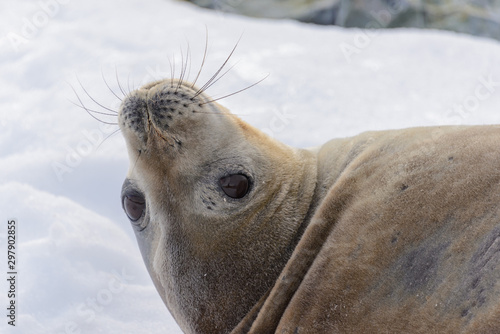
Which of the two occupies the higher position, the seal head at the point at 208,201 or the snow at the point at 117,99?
the seal head at the point at 208,201

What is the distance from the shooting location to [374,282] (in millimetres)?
2363

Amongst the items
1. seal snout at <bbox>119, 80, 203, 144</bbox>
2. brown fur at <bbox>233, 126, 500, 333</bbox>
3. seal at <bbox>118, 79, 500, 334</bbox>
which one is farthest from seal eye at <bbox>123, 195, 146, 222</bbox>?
brown fur at <bbox>233, 126, 500, 333</bbox>

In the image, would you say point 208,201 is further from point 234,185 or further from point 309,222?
point 309,222

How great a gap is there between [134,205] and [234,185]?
1.73ft

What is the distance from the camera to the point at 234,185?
2.82 metres

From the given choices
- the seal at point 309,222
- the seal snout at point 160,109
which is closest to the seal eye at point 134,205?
the seal at point 309,222

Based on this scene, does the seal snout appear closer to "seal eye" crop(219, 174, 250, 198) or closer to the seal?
the seal

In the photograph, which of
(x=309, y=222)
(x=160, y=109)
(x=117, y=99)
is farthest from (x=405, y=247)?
(x=117, y=99)

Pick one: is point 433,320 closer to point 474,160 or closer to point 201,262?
point 474,160

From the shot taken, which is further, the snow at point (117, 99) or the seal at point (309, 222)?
the snow at point (117, 99)

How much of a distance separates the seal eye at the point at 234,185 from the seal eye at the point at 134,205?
429 millimetres

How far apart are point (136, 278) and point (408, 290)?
216cm

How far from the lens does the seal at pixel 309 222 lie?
225cm

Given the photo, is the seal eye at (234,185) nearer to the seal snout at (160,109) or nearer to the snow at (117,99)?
the seal snout at (160,109)
